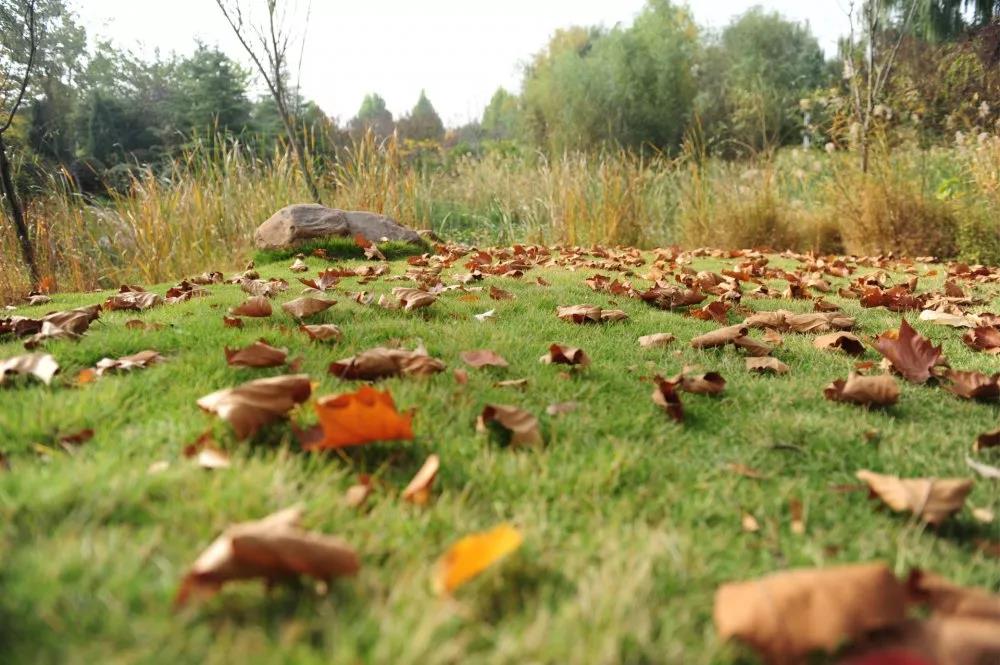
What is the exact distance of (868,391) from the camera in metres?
1.57

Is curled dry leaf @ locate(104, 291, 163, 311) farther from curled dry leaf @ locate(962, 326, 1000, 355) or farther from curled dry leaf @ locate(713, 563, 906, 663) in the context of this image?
curled dry leaf @ locate(962, 326, 1000, 355)

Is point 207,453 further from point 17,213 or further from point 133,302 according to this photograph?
point 17,213

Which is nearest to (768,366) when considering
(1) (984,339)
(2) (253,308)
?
(1) (984,339)

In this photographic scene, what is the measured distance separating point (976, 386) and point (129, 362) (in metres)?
2.42

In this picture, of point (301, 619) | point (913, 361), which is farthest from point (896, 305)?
point (301, 619)

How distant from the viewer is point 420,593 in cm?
70

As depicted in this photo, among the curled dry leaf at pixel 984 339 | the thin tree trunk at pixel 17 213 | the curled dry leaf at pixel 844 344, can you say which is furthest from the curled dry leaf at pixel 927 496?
the thin tree trunk at pixel 17 213

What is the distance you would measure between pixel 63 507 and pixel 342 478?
395 mm

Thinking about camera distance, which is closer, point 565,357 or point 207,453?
point 207,453

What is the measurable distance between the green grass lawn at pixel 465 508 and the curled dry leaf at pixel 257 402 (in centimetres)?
4

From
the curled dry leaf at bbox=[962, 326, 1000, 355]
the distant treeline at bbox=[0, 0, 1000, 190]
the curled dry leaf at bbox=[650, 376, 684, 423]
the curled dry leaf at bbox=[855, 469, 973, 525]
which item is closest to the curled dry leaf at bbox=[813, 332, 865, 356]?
the curled dry leaf at bbox=[962, 326, 1000, 355]

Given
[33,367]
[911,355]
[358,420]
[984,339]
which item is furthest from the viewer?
[984,339]

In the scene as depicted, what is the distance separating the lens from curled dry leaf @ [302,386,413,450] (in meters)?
1.08

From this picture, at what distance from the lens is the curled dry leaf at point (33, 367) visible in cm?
149
